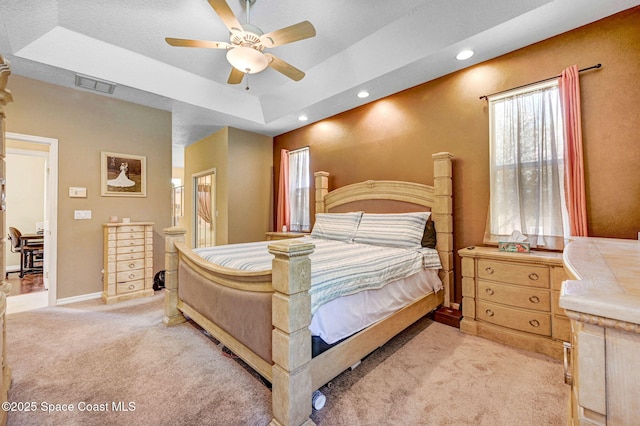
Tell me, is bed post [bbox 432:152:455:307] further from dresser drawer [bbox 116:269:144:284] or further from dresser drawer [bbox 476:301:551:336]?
dresser drawer [bbox 116:269:144:284]

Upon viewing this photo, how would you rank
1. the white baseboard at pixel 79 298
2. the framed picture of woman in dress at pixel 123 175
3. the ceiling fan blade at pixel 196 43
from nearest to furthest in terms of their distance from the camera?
the ceiling fan blade at pixel 196 43, the white baseboard at pixel 79 298, the framed picture of woman in dress at pixel 123 175

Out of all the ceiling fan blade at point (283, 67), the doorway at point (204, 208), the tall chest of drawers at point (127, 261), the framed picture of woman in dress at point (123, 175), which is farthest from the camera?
the doorway at point (204, 208)

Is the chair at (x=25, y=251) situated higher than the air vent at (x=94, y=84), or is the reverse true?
the air vent at (x=94, y=84)

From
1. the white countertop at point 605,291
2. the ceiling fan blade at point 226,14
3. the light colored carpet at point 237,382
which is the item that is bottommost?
the light colored carpet at point 237,382

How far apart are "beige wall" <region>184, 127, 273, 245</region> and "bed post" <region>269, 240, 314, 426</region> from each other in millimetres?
3869

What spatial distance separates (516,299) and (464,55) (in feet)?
7.93

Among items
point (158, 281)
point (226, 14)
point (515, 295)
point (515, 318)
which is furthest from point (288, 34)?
point (158, 281)

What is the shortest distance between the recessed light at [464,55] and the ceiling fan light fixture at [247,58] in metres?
1.97

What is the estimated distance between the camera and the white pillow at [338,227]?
3.33 meters

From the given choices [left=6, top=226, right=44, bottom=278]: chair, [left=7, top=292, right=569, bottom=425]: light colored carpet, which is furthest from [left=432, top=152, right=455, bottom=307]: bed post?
[left=6, top=226, right=44, bottom=278]: chair

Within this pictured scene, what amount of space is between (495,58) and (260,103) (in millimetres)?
3451

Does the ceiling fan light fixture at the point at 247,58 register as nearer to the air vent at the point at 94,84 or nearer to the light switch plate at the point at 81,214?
the air vent at the point at 94,84

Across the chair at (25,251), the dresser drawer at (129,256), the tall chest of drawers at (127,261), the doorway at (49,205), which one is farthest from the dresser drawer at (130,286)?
the chair at (25,251)

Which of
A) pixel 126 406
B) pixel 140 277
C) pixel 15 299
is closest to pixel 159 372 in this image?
pixel 126 406
